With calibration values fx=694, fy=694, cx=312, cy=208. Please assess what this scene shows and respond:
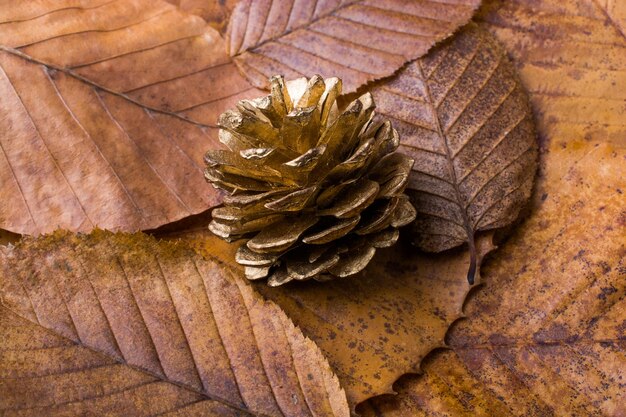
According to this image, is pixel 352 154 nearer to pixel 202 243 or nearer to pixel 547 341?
pixel 202 243

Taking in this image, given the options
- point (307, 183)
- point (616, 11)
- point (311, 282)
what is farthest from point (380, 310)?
point (616, 11)

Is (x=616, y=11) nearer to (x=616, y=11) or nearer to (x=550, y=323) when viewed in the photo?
(x=616, y=11)

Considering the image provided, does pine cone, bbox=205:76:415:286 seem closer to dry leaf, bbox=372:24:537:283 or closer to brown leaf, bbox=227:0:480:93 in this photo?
dry leaf, bbox=372:24:537:283

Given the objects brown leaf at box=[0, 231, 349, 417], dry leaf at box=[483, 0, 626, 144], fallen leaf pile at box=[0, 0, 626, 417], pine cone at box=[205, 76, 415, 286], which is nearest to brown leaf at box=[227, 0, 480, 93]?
fallen leaf pile at box=[0, 0, 626, 417]

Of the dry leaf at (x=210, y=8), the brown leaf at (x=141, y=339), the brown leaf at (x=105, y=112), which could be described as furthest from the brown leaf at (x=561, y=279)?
the dry leaf at (x=210, y=8)

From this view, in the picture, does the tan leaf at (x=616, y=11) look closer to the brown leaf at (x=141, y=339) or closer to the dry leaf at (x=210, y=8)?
the dry leaf at (x=210, y=8)

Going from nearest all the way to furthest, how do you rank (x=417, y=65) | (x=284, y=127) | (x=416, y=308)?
(x=284, y=127) < (x=416, y=308) < (x=417, y=65)

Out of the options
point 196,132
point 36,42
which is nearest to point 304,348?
point 196,132
